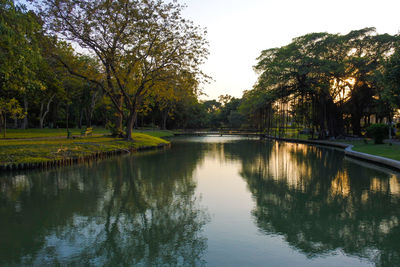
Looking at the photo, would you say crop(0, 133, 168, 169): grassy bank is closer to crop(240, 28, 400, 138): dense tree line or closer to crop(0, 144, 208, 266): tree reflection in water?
crop(0, 144, 208, 266): tree reflection in water

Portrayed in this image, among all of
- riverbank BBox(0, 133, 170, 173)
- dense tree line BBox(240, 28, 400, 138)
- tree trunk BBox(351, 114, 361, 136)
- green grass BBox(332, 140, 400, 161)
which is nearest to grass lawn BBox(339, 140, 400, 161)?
green grass BBox(332, 140, 400, 161)

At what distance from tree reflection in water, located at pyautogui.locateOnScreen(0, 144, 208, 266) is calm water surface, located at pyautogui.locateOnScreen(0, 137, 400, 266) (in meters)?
0.03

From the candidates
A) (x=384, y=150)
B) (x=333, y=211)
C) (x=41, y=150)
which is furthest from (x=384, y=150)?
(x=41, y=150)

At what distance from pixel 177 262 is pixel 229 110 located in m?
108

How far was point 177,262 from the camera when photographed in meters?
6.55

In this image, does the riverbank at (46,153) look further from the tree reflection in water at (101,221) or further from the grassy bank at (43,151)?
the tree reflection in water at (101,221)

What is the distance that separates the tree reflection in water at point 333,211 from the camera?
7.31m

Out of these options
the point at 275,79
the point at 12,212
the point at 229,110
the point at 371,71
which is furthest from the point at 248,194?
the point at 229,110

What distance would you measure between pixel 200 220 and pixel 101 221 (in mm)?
2799

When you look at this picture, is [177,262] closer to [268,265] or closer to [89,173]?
[268,265]

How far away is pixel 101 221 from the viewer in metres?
9.39

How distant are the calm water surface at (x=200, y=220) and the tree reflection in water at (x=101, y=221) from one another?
3cm

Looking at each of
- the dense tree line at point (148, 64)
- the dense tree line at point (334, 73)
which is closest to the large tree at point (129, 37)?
the dense tree line at point (148, 64)

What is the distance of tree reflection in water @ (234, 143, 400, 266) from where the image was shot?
288 inches
